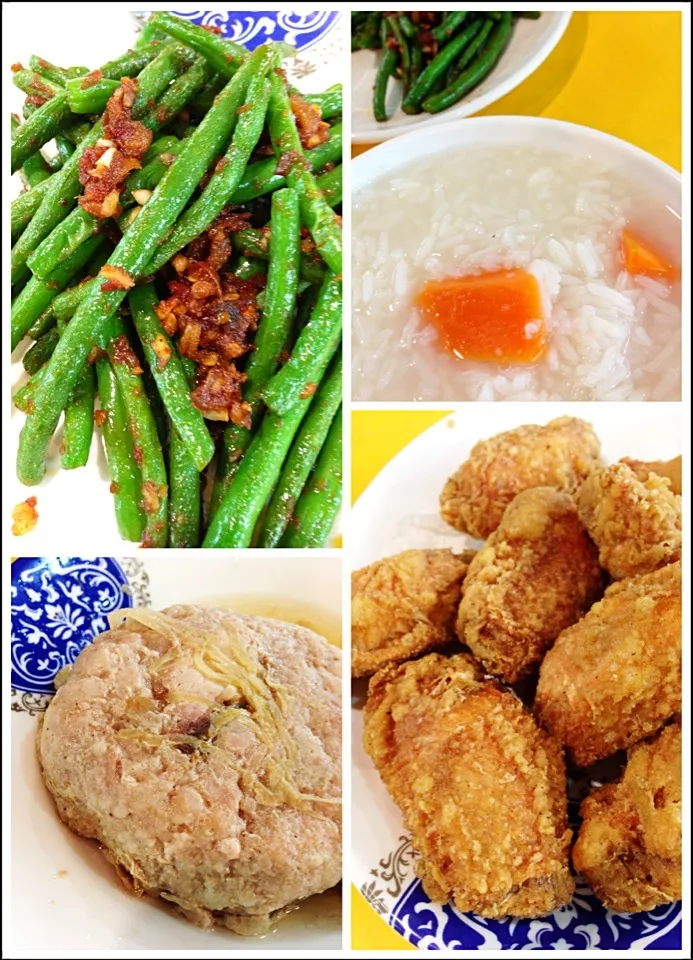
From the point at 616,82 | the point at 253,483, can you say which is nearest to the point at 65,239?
the point at 253,483

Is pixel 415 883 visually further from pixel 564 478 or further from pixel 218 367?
pixel 218 367

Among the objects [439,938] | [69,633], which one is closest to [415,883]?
[439,938]

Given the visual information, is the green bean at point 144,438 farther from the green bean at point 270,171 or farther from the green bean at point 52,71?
the green bean at point 52,71

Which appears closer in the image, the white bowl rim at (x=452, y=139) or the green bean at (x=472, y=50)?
the white bowl rim at (x=452, y=139)

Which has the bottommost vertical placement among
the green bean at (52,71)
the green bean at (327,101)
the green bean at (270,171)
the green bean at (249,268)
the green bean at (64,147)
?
the green bean at (249,268)

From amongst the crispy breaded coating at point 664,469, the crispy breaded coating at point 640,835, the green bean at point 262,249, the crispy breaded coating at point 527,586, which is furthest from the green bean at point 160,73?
the crispy breaded coating at point 640,835

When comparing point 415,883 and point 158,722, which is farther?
point 415,883
